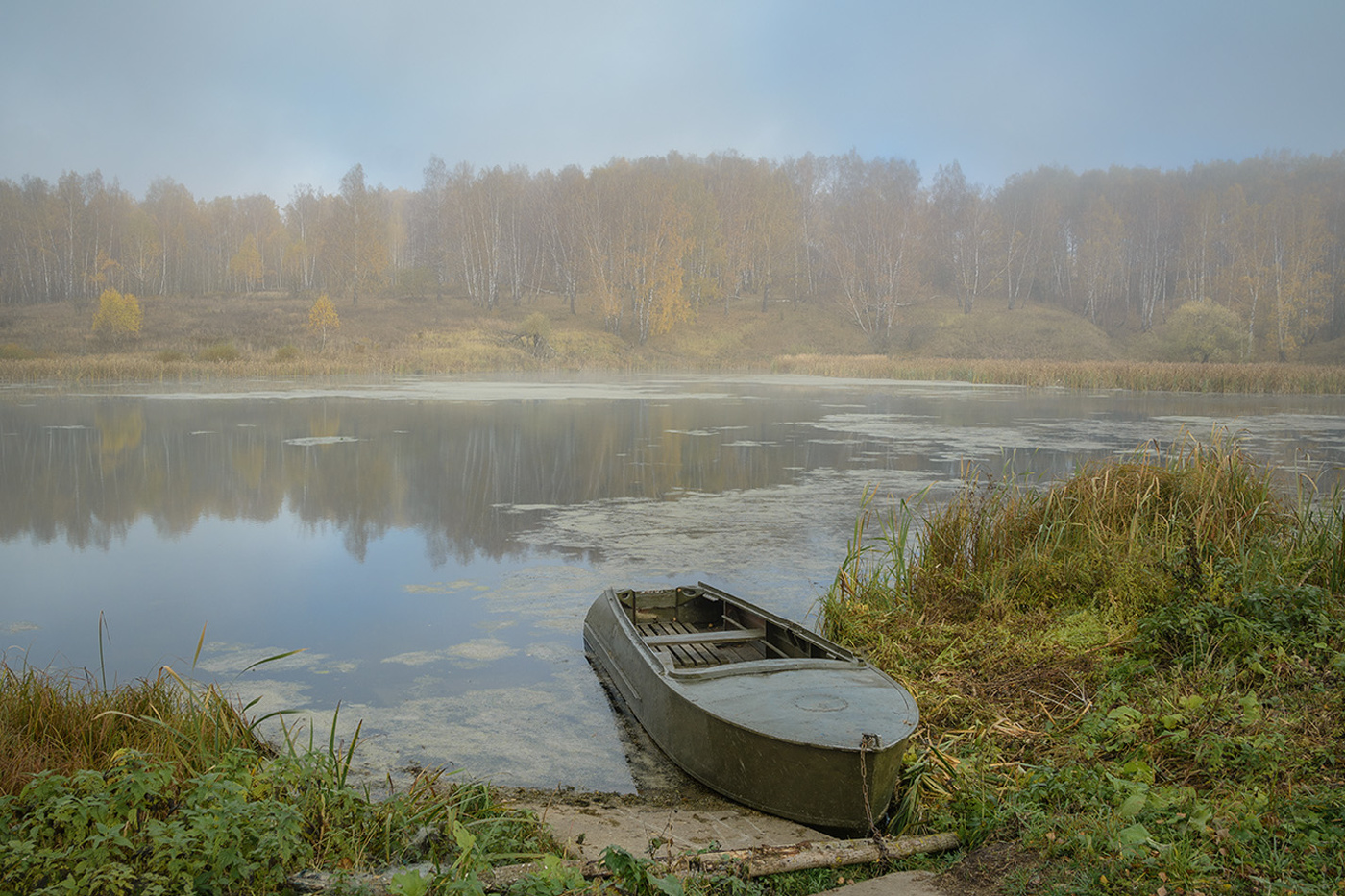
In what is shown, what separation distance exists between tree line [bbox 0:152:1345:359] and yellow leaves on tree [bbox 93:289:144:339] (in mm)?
12537

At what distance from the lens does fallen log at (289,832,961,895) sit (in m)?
2.74

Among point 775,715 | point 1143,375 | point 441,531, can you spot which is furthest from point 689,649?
point 1143,375

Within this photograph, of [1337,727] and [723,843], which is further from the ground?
[1337,727]

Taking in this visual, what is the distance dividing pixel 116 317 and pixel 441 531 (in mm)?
42539

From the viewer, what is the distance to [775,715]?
12.2 ft

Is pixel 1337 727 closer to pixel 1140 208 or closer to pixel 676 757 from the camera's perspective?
pixel 676 757

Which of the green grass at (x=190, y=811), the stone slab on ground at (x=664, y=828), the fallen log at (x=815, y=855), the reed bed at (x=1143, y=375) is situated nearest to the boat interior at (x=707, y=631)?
the stone slab on ground at (x=664, y=828)

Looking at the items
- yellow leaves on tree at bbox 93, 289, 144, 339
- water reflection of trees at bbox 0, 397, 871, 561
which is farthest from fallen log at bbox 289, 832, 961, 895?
yellow leaves on tree at bbox 93, 289, 144, 339

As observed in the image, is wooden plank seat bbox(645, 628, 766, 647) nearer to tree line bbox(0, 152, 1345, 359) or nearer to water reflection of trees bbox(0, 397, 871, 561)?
water reflection of trees bbox(0, 397, 871, 561)

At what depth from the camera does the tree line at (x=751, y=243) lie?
4912 centimetres

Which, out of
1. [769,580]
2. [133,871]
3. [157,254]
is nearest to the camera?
[133,871]

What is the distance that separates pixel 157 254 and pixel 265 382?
3800 cm

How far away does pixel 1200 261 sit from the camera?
184ft

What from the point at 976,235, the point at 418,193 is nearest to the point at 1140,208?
the point at 976,235
